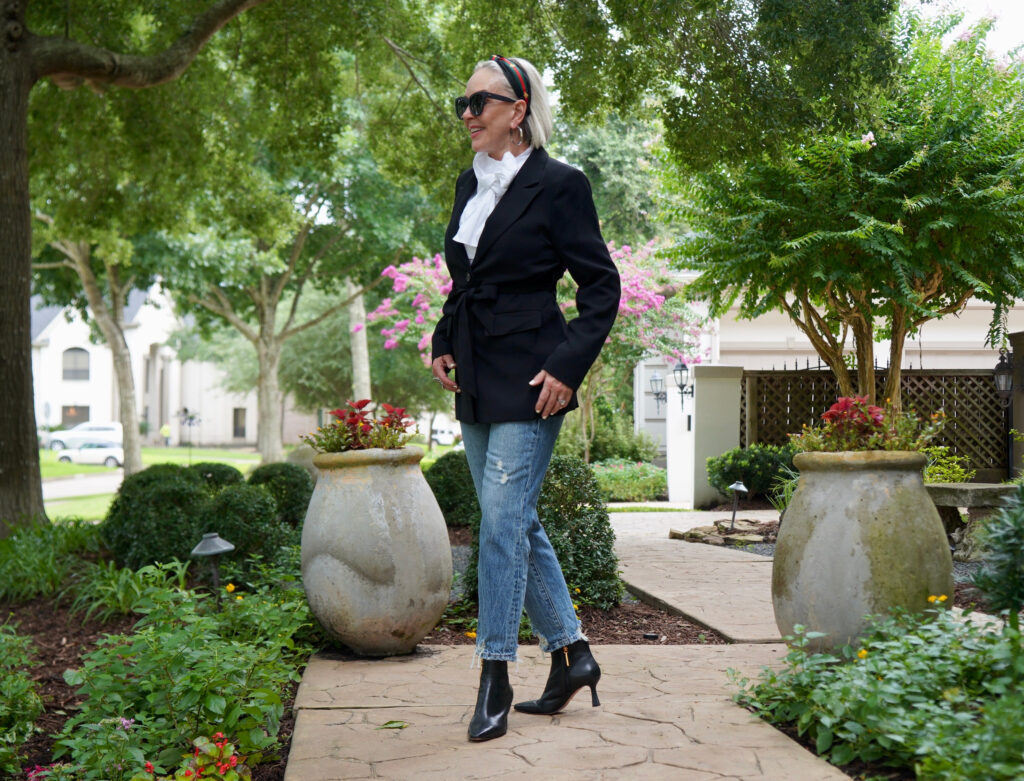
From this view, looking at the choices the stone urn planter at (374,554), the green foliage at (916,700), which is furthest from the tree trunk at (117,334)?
the green foliage at (916,700)

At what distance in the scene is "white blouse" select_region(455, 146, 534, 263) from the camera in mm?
3541

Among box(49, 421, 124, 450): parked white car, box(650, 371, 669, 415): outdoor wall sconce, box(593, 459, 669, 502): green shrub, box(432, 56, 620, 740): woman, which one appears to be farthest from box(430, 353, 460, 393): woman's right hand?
box(49, 421, 124, 450): parked white car

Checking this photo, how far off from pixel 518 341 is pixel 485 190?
0.57 m

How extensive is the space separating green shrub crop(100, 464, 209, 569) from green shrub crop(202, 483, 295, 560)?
0.21 m

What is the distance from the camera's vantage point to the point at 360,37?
458 inches

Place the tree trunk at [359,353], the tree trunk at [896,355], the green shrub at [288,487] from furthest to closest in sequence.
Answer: the tree trunk at [359,353] → the tree trunk at [896,355] → the green shrub at [288,487]

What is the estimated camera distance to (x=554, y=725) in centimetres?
345

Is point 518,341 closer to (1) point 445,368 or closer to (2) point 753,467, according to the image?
(1) point 445,368

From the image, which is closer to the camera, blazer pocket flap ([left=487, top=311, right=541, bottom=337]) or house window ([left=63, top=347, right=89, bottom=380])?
blazer pocket flap ([left=487, top=311, right=541, bottom=337])

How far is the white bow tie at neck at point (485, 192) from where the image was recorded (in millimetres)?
3541

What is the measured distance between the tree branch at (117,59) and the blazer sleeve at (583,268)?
7713mm

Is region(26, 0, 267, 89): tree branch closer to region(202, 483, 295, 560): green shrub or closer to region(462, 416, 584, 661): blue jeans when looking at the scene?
region(202, 483, 295, 560): green shrub

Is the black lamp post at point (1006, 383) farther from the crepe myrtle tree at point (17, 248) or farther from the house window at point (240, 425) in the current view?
the house window at point (240, 425)

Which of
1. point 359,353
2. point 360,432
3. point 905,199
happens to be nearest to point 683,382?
point 905,199
